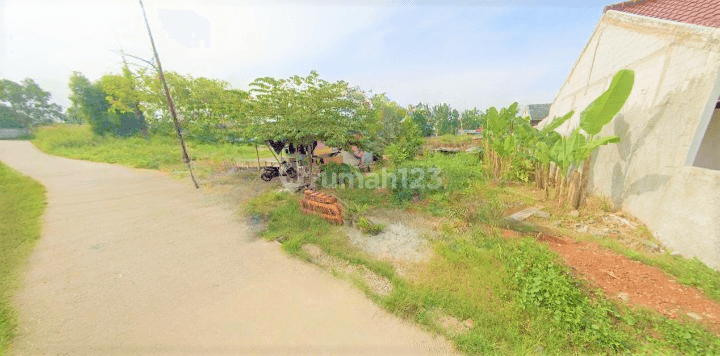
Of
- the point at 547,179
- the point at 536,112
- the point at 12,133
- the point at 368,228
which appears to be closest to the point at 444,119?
the point at 536,112

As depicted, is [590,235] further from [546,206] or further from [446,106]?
[446,106]

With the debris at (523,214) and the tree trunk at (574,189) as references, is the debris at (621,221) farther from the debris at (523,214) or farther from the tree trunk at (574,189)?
Result: the debris at (523,214)

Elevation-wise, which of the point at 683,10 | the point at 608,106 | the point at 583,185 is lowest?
the point at 583,185

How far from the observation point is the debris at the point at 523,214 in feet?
20.2

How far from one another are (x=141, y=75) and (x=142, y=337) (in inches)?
720

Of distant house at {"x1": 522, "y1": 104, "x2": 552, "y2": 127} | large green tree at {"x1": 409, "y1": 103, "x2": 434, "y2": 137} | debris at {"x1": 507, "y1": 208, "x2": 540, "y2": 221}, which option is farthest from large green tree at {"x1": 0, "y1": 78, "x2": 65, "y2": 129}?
distant house at {"x1": 522, "y1": 104, "x2": 552, "y2": 127}

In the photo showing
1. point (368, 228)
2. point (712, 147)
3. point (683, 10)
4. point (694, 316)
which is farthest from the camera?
point (712, 147)

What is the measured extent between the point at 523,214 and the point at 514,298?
4.05 metres

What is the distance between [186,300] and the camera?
12.0ft

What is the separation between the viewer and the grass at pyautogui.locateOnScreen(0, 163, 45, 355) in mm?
3350

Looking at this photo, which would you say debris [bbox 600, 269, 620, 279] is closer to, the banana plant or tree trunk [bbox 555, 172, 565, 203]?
the banana plant

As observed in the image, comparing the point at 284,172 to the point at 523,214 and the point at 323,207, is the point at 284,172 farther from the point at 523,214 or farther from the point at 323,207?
the point at 523,214

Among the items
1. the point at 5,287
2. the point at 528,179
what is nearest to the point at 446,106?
the point at 528,179

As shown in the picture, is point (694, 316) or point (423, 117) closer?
point (694, 316)
